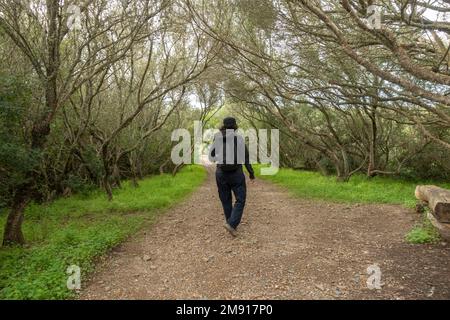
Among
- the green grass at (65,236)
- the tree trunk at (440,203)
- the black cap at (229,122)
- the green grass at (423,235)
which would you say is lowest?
the green grass at (65,236)

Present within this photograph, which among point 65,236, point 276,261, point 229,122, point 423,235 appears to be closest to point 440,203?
point 423,235

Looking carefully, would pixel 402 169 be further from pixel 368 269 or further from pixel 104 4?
pixel 104 4

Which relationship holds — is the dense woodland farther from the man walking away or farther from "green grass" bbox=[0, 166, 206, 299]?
the man walking away

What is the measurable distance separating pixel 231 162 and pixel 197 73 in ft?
17.2

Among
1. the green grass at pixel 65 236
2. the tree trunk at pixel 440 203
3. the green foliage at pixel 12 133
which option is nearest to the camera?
the green grass at pixel 65 236

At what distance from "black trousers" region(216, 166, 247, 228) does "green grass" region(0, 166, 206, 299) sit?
82.1 inches

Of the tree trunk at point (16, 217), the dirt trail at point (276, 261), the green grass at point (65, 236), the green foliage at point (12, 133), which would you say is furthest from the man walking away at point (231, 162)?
the tree trunk at point (16, 217)

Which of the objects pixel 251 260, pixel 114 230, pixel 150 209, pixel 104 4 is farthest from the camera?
pixel 150 209

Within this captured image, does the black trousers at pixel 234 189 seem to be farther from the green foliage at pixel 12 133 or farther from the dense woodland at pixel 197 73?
the green foliage at pixel 12 133

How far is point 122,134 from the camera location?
14.0 metres

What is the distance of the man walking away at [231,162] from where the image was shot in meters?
5.89
